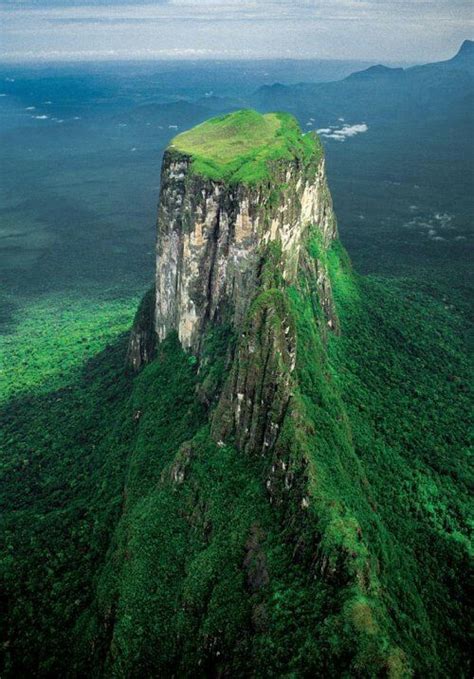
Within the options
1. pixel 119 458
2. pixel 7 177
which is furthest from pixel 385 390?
pixel 7 177

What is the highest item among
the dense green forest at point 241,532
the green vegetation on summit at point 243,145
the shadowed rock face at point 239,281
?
the green vegetation on summit at point 243,145

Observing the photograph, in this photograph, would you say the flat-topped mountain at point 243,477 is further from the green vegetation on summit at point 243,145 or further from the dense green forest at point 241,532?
the green vegetation on summit at point 243,145

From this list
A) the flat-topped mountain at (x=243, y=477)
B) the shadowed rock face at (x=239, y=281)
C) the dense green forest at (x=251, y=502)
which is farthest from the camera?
the shadowed rock face at (x=239, y=281)

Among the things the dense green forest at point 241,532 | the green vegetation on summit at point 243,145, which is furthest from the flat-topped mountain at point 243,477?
the green vegetation on summit at point 243,145

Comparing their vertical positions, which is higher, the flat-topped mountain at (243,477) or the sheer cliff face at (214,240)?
the sheer cliff face at (214,240)

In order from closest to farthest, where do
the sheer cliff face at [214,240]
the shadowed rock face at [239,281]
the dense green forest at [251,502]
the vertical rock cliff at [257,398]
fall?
1. the vertical rock cliff at [257,398]
2. the dense green forest at [251,502]
3. the shadowed rock face at [239,281]
4. the sheer cliff face at [214,240]

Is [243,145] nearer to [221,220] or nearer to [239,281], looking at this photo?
[221,220]

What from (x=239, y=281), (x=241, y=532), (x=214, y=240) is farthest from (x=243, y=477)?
(x=214, y=240)

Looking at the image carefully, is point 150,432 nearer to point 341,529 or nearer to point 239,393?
point 239,393
